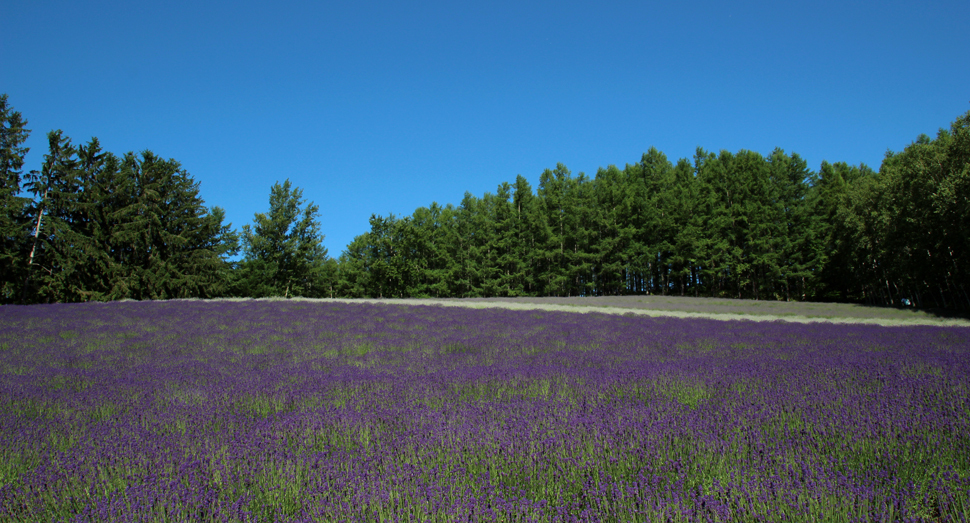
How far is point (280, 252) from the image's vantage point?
4359 cm

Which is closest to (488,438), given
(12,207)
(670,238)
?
(12,207)

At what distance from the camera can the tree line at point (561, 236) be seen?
81.0 ft

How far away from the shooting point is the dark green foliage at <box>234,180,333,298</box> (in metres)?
43.3

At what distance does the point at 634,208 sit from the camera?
4166 centimetres

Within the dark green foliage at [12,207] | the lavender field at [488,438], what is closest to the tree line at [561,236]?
the dark green foliage at [12,207]

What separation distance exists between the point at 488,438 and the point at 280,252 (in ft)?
149

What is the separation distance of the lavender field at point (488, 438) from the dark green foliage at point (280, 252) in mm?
38768

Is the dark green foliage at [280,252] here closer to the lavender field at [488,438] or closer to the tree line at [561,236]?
the tree line at [561,236]

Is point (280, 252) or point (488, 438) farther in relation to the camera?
point (280, 252)

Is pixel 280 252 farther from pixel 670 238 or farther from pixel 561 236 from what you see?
pixel 670 238

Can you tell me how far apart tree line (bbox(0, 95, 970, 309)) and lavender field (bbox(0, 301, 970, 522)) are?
2155 centimetres

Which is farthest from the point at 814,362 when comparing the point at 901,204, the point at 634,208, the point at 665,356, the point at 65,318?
the point at 634,208

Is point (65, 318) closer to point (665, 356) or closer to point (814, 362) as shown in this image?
point (665, 356)

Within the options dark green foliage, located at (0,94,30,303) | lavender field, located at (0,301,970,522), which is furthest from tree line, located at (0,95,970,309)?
lavender field, located at (0,301,970,522)
